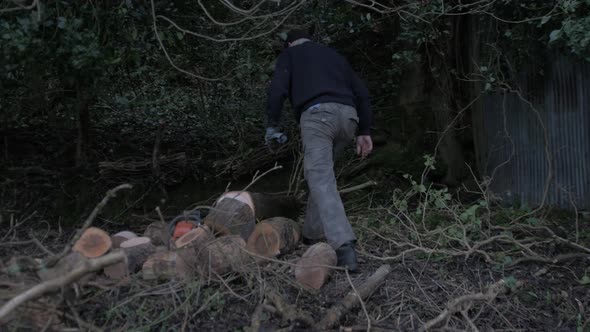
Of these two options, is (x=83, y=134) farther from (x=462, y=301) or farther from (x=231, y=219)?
(x=462, y=301)

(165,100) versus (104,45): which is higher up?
(104,45)

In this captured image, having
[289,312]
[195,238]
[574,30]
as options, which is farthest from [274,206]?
[574,30]

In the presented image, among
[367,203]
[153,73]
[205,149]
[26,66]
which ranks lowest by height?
[367,203]

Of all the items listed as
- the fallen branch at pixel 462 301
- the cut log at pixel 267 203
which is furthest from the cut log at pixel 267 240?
the fallen branch at pixel 462 301

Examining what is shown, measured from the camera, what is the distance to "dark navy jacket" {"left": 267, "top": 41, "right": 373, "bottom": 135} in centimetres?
511

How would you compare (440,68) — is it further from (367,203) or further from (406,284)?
(406,284)

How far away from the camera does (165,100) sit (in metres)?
7.08

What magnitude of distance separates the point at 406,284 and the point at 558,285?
1153mm

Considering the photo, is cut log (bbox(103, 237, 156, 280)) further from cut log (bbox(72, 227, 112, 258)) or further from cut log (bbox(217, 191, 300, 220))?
cut log (bbox(217, 191, 300, 220))

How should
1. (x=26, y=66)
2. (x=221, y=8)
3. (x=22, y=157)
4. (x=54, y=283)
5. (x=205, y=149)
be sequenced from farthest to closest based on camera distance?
1. (x=205, y=149)
2. (x=22, y=157)
3. (x=221, y=8)
4. (x=26, y=66)
5. (x=54, y=283)

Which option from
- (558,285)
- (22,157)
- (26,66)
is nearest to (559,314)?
(558,285)

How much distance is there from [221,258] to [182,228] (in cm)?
73

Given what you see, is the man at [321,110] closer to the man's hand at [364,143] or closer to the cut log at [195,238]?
the man's hand at [364,143]

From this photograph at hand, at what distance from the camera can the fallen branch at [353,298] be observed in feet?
13.2
